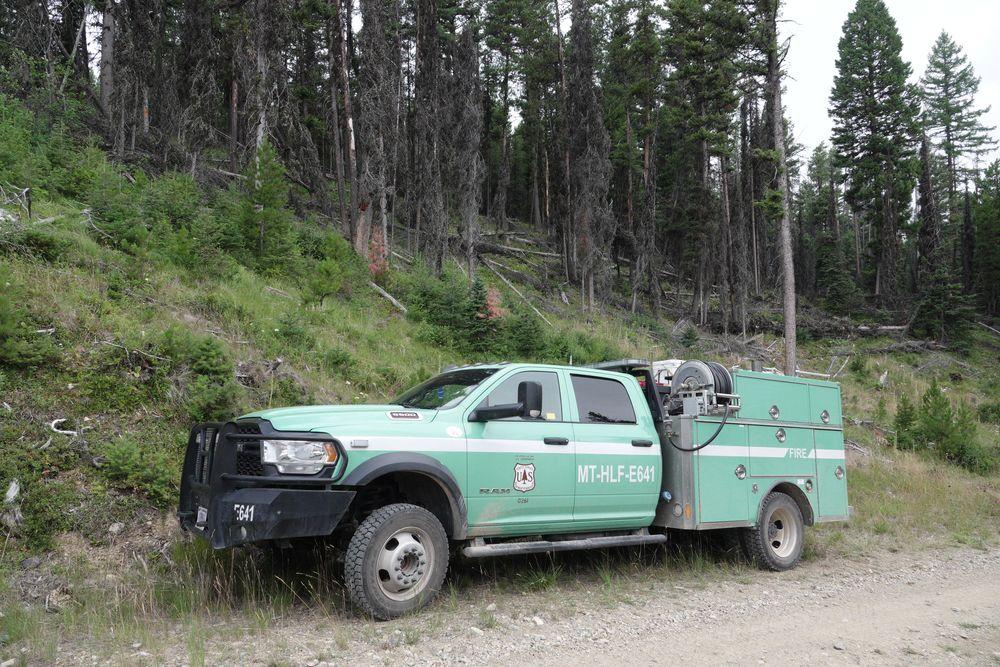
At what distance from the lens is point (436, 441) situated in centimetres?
558

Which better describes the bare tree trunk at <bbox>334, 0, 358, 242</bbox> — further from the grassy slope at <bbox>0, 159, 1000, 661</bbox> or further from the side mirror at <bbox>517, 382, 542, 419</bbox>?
the side mirror at <bbox>517, 382, 542, 419</bbox>

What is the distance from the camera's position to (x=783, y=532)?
836 centimetres

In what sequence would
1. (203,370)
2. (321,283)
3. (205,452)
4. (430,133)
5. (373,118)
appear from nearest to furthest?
1. (205,452)
2. (203,370)
3. (321,283)
4. (373,118)
5. (430,133)

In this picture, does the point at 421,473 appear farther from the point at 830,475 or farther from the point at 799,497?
the point at 830,475

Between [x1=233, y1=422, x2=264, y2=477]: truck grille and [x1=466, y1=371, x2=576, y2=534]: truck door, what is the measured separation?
1.71 metres

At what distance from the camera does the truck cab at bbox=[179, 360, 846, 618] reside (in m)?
5.04

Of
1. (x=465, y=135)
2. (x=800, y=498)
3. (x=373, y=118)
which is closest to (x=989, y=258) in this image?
(x=465, y=135)

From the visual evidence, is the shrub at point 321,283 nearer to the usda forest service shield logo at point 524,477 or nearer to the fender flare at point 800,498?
the usda forest service shield logo at point 524,477

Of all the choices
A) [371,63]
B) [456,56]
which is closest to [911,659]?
[371,63]

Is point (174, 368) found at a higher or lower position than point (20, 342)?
lower

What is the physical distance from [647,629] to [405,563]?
2.02 m

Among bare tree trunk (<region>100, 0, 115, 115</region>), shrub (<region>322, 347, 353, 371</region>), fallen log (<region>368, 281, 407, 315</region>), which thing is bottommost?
shrub (<region>322, 347, 353, 371</region>)

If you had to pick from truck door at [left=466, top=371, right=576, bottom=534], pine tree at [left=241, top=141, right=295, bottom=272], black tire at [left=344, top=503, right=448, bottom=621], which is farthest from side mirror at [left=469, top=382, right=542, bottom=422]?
pine tree at [left=241, top=141, right=295, bottom=272]

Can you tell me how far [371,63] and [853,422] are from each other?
18172 millimetres
